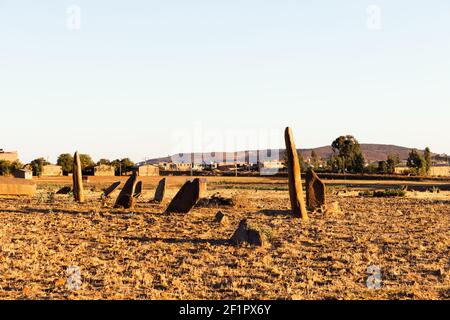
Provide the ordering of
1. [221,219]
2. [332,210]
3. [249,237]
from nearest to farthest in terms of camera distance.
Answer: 1. [249,237]
2. [221,219]
3. [332,210]

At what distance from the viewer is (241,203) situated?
86.1ft

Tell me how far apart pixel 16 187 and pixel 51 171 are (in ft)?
162

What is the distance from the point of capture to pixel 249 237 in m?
14.8

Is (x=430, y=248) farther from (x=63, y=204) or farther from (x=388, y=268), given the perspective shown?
(x=63, y=204)

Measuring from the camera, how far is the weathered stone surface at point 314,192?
2272 centimetres

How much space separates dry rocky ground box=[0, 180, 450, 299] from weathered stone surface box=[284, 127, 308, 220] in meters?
0.67

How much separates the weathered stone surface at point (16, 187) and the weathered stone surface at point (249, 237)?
21.6m

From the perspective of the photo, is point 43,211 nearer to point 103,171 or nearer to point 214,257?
point 214,257

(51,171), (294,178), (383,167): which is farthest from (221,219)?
(383,167)

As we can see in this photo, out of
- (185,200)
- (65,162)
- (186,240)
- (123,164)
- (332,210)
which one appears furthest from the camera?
(123,164)

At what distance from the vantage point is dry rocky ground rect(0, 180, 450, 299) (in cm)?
975

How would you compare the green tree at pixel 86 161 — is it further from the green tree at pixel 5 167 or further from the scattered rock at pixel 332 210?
the scattered rock at pixel 332 210
